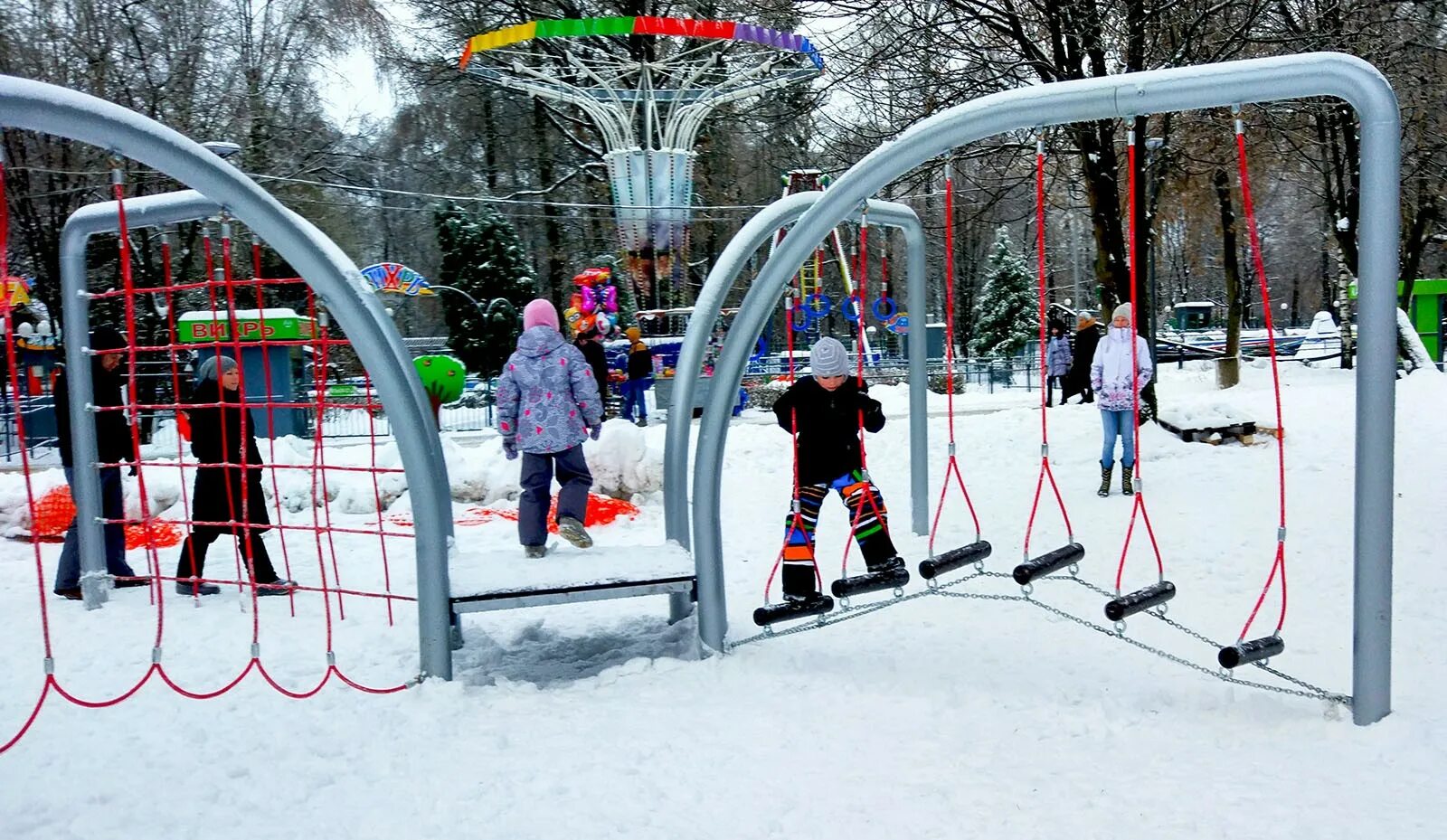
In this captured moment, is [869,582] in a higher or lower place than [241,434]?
lower

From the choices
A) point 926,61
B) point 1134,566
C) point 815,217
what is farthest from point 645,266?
point 815,217

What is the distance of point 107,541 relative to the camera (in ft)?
23.4

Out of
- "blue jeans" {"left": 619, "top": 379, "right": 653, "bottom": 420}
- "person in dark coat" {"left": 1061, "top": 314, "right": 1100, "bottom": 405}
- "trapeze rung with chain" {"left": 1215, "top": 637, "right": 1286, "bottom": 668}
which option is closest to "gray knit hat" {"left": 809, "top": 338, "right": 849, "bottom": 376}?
"trapeze rung with chain" {"left": 1215, "top": 637, "right": 1286, "bottom": 668}

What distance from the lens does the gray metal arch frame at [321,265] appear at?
3.96 m

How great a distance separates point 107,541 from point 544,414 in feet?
11.4

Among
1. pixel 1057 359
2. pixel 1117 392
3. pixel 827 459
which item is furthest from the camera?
pixel 1057 359

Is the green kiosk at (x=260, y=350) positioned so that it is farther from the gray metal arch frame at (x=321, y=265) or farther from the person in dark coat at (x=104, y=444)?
the gray metal arch frame at (x=321, y=265)

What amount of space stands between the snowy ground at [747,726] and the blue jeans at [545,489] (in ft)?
Answer: 1.66

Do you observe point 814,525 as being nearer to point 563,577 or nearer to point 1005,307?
point 563,577

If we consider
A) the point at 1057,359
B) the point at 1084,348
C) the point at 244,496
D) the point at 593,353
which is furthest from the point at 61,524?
the point at 1057,359

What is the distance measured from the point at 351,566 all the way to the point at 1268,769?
6.10 metres

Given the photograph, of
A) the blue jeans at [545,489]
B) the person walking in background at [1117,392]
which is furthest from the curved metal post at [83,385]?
the person walking in background at [1117,392]

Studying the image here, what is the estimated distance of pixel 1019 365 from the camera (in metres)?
30.4

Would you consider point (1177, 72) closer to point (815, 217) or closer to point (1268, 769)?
point (815, 217)
